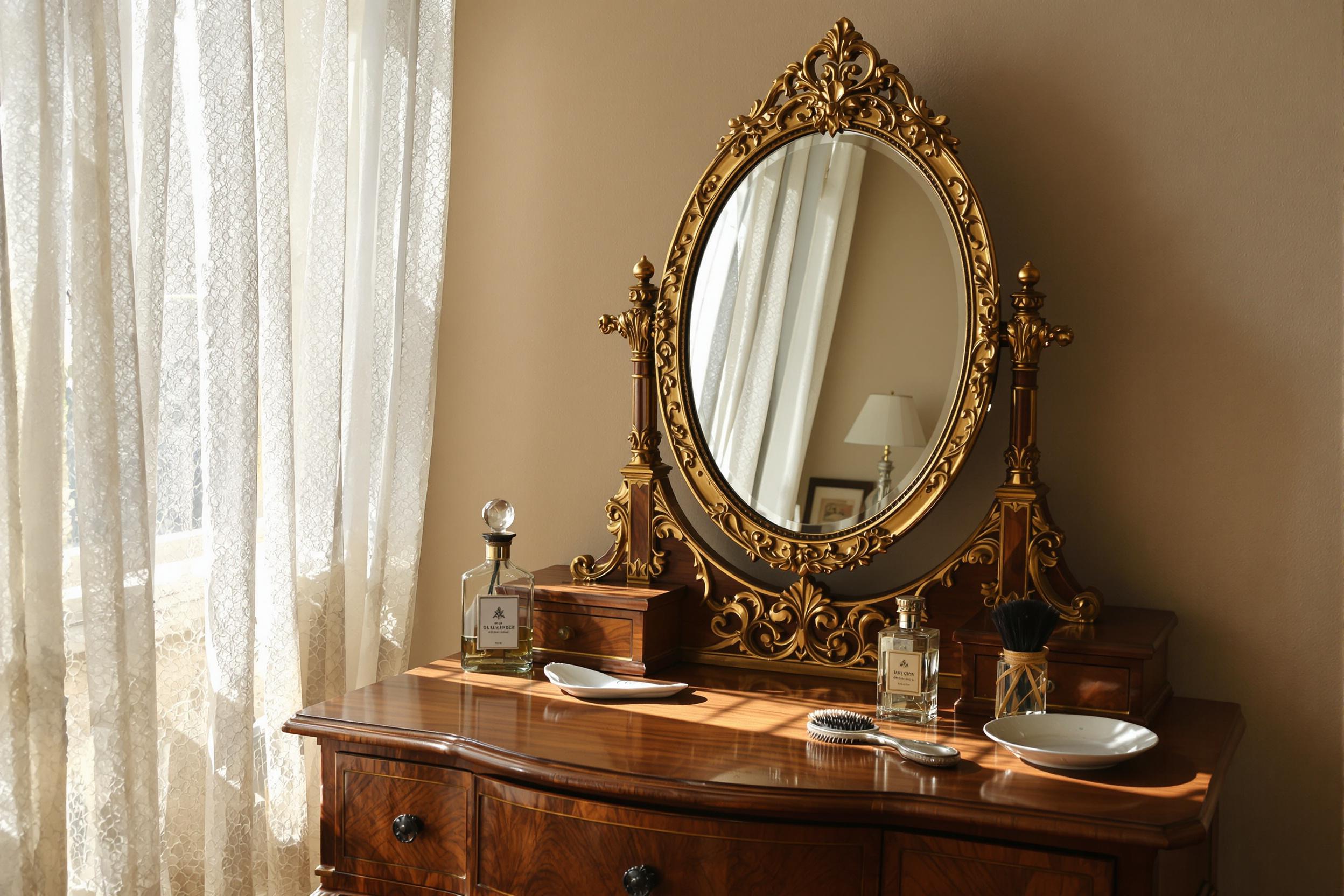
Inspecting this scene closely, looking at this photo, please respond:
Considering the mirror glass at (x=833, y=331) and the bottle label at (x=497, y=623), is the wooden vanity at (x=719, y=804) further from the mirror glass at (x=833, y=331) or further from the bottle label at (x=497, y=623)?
the mirror glass at (x=833, y=331)

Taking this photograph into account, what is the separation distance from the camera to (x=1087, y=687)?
1584mm

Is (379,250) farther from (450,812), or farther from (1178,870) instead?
(1178,870)

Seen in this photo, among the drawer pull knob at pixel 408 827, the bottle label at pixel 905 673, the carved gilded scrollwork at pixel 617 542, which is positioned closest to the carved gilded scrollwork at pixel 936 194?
the carved gilded scrollwork at pixel 617 542

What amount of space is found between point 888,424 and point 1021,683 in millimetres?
479

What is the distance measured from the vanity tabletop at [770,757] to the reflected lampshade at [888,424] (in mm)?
404

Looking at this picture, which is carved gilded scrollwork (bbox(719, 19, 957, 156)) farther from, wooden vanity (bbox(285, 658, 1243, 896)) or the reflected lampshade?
wooden vanity (bbox(285, 658, 1243, 896))

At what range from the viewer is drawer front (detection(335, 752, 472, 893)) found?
5.06 ft

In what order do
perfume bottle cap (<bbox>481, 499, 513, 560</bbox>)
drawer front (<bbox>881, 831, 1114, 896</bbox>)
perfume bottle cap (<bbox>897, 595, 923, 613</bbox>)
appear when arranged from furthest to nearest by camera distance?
1. perfume bottle cap (<bbox>481, 499, 513, 560</bbox>)
2. perfume bottle cap (<bbox>897, 595, 923, 613</bbox>)
3. drawer front (<bbox>881, 831, 1114, 896</bbox>)

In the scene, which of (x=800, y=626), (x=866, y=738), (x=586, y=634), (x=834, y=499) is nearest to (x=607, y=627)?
(x=586, y=634)

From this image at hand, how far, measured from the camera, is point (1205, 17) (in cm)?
178

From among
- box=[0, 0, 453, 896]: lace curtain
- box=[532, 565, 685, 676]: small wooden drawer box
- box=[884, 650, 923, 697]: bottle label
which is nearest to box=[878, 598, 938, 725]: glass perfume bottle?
box=[884, 650, 923, 697]: bottle label

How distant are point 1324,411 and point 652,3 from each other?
135 centimetres

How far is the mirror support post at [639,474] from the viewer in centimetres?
198

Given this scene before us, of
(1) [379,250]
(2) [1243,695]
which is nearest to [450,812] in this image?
(1) [379,250]
